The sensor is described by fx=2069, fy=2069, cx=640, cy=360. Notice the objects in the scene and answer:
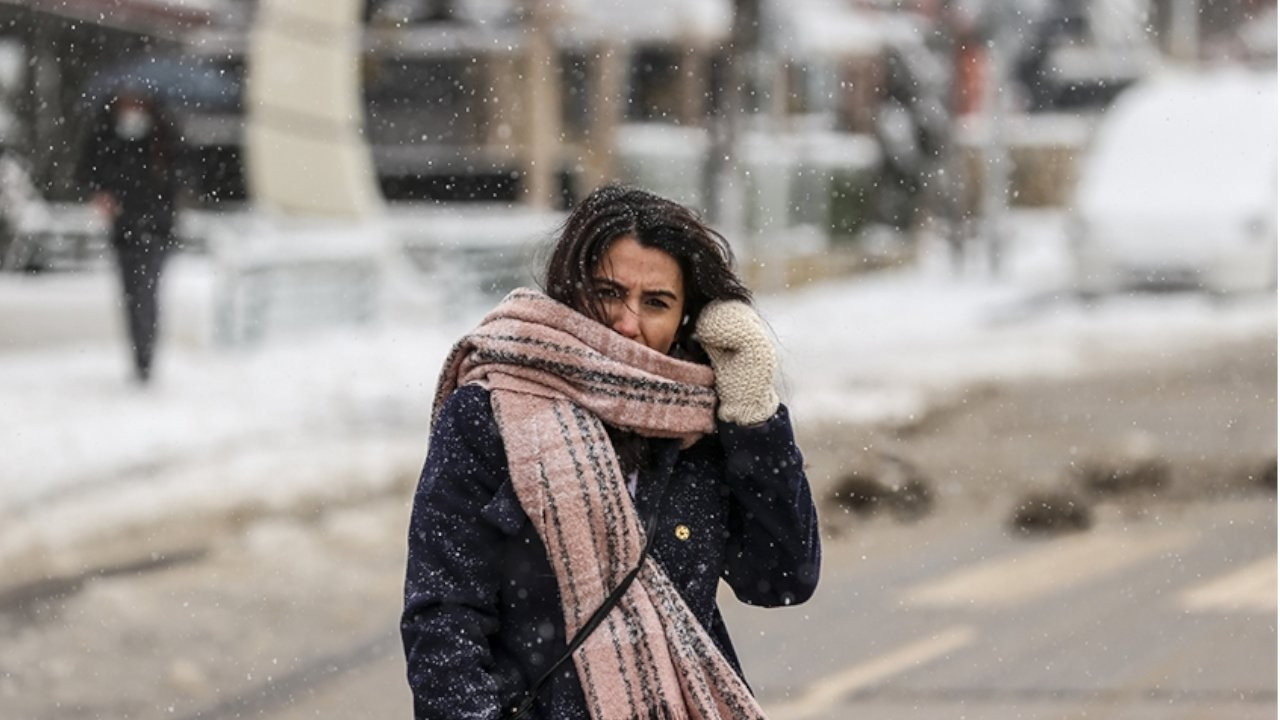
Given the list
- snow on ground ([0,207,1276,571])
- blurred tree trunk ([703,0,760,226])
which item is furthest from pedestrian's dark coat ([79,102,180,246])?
blurred tree trunk ([703,0,760,226])

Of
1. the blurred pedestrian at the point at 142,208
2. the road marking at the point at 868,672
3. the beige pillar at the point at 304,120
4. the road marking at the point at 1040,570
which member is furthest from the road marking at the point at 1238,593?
the beige pillar at the point at 304,120

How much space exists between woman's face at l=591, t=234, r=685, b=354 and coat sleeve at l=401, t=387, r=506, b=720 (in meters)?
0.21

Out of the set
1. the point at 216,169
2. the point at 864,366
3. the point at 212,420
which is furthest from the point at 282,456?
the point at 216,169

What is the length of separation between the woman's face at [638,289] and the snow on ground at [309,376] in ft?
13.1

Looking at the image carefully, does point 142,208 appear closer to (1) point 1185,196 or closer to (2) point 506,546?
(2) point 506,546

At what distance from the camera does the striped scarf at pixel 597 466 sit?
241 centimetres

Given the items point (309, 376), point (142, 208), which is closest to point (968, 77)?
point (309, 376)

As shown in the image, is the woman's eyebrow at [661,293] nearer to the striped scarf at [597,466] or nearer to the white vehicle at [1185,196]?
the striped scarf at [597,466]

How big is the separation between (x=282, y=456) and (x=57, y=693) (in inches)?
189

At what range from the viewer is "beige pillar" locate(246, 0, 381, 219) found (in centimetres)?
1772

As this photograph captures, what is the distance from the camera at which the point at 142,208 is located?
43.1 ft

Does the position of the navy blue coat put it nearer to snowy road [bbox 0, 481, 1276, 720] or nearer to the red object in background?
snowy road [bbox 0, 481, 1276, 720]

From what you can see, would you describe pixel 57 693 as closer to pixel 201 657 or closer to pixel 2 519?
pixel 201 657

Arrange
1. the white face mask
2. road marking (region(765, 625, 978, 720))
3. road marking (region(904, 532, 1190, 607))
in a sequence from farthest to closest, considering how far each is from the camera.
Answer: the white face mask < road marking (region(904, 532, 1190, 607)) < road marking (region(765, 625, 978, 720))
